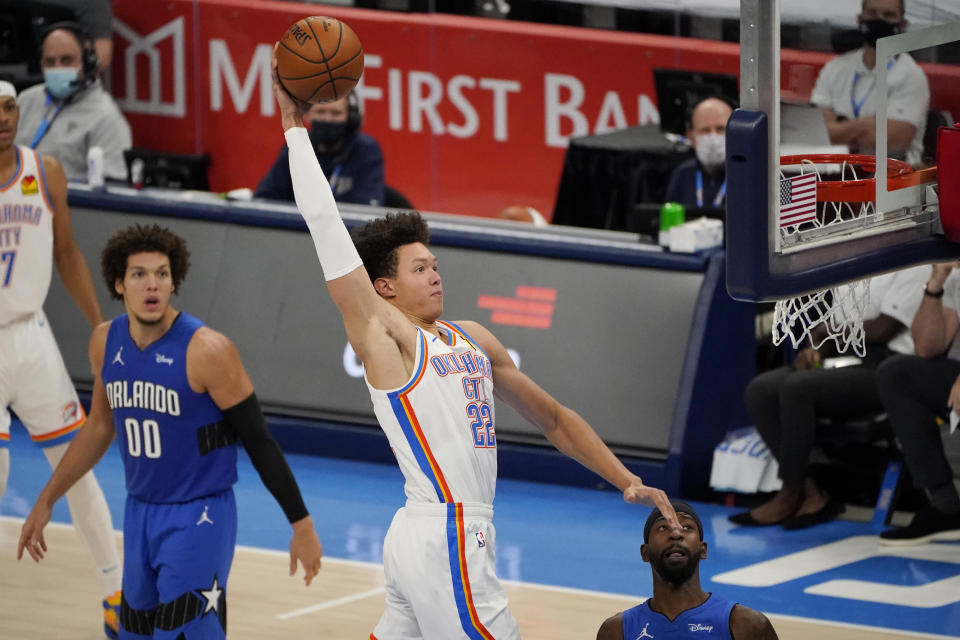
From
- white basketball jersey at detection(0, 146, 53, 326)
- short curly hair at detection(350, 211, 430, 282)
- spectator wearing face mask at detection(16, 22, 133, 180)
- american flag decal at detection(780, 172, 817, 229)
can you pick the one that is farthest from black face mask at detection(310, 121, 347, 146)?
short curly hair at detection(350, 211, 430, 282)

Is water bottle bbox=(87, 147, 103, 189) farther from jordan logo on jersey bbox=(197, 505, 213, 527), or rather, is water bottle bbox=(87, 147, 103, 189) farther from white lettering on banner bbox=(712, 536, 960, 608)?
jordan logo on jersey bbox=(197, 505, 213, 527)

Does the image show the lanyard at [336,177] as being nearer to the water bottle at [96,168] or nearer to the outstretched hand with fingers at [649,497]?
the water bottle at [96,168]

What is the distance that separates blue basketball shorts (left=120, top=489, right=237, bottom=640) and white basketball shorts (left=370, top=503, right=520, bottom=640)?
130 centimetres

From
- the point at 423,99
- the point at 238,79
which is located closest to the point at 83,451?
the point at 423,99

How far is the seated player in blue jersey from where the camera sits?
5438 millimetres

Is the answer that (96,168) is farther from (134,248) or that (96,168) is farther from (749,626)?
(749,626)

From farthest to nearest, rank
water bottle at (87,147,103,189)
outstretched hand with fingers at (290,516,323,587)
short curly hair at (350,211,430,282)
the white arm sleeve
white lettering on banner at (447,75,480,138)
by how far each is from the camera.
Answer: white lettering on banner at (447,75,480,138) < water bottle at (87,147,103,189) < outstretched hand with fingers at (290,516,323,587) < short curly hair at (350,211,430,282) < the white arm sleeve

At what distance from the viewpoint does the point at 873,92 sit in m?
6.30

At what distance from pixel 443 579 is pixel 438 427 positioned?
1.49 feet

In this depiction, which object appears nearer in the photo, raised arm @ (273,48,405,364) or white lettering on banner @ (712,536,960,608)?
raised arm @ (273,48,405,364)

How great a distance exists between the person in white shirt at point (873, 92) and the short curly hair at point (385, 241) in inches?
69.7

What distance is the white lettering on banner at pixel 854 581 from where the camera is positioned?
8094 mm

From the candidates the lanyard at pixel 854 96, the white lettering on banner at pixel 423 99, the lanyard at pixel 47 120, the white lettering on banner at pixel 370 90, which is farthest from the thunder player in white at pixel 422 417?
the white lettering on banner at pixel 370 90

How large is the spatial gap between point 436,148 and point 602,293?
13.4 ft
